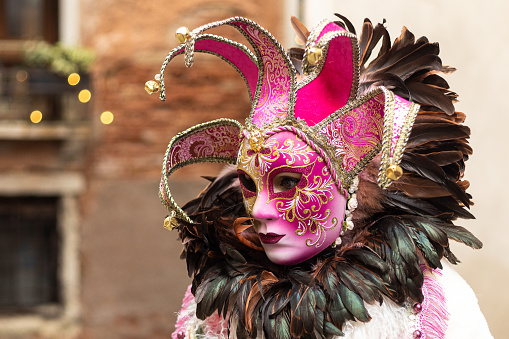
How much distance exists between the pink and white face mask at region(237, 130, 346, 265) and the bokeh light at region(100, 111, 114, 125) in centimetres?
285

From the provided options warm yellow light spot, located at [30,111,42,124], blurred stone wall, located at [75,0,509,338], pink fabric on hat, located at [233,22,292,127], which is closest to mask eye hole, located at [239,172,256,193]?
pink fabric on hat, located at [233,22,292,127]

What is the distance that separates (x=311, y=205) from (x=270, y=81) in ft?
0.93

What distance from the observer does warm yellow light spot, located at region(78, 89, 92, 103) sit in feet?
13.5

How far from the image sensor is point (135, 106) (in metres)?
4.11

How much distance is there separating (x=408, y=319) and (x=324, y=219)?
26 cm

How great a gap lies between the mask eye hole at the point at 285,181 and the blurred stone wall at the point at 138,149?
272cm

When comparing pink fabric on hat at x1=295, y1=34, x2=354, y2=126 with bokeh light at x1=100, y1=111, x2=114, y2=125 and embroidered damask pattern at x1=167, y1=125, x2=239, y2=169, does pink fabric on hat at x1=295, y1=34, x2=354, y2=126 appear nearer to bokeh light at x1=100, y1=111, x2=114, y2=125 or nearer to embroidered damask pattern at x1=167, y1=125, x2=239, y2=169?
embroidered damask pattern at x1=167, y1=125, x2=239, y2=169

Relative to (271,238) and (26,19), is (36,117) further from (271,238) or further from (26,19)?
(271,238)

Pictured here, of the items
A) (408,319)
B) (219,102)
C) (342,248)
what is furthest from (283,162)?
(219,102)

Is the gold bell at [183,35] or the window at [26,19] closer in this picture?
the gold bell at [183,35]

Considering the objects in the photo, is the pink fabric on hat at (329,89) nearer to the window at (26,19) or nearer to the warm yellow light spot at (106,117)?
the warm yellow light spot at (106,117)

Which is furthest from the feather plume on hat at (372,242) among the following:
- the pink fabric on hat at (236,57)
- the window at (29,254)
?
the window at (29,254)

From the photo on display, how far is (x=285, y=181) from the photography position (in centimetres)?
140

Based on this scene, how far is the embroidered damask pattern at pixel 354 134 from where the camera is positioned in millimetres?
1375
